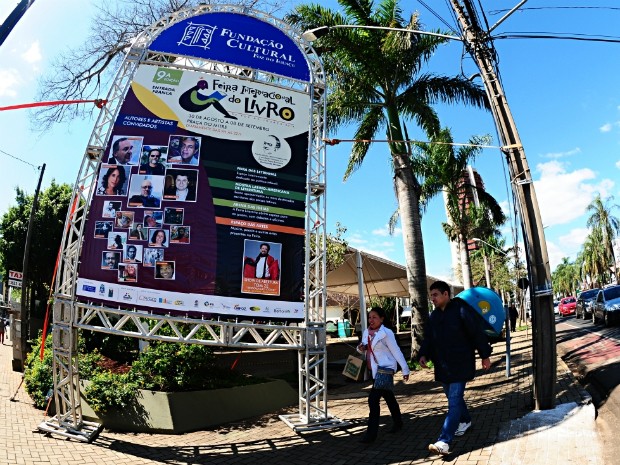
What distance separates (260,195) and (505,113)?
394cm

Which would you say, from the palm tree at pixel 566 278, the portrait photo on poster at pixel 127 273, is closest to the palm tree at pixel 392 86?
the portrait photo on poster at pixel 127 273

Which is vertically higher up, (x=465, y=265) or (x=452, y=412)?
(x=465, y=265)

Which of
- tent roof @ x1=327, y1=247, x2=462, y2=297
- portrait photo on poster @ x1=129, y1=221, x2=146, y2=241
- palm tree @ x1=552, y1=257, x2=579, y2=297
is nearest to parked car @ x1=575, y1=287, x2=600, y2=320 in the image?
tent roof @ x1=327, y1=247, x2=462, y2=297

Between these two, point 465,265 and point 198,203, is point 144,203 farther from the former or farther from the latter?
point 465,265

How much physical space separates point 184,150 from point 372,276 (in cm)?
1489

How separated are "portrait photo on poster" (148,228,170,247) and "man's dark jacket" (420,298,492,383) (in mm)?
3922

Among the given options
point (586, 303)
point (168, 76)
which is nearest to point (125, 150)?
point (168, 76)

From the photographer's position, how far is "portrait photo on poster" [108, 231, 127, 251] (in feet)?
20.7

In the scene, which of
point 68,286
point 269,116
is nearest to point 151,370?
point 68,286

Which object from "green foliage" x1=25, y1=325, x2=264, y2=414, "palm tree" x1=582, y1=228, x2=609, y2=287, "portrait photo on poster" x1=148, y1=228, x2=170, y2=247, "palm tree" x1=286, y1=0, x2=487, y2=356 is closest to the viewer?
"portrait photo on poster" x1=148, y1=228, x2=170, y2=247

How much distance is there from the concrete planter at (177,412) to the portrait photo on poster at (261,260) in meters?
2.20

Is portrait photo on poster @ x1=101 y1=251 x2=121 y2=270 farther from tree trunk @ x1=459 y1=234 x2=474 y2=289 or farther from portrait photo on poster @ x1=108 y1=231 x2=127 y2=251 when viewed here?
tree trunk @ x1=459 y1=234 x2=474 y2=289

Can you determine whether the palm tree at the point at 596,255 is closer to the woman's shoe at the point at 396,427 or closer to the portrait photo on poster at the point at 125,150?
the woman's shoe at the point at 396,427

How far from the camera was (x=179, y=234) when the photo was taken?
21.2ft
